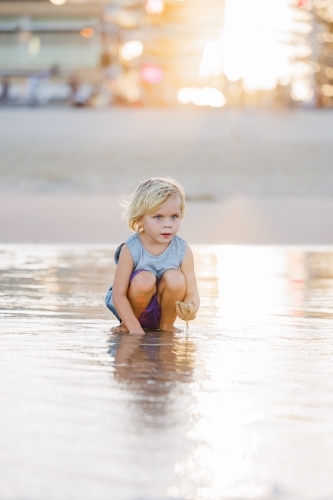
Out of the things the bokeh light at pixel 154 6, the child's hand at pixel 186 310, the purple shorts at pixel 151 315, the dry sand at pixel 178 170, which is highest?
the bokeh light at pixel 154 6

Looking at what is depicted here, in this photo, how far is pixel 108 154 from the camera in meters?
21.1

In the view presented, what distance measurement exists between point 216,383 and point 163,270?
92 cm

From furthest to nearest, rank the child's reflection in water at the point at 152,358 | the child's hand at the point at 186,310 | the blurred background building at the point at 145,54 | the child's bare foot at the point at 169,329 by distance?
the blurred background building at the point at 145,54 → the child's bare foot at the point at 169,329 → the child's hand at the point at 186,310 → the child's reflection in water at the point at 152,358

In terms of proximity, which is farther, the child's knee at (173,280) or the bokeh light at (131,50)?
the bokeh light at (131,50)

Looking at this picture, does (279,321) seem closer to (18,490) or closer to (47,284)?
(47,284)

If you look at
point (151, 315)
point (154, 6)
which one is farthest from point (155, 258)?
point (154, 6)

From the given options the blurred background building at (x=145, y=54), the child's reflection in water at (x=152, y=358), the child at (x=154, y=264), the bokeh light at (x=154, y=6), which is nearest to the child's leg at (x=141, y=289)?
the child at (x=154, y=264)

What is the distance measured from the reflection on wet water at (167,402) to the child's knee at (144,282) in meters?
0.19

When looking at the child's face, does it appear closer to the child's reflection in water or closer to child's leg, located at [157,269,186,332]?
child's leg, located at [157,269,186,332]

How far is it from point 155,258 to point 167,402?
1.20 metres

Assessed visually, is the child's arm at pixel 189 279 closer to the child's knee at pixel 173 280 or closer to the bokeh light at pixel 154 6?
the child's knee at pixel 173 280

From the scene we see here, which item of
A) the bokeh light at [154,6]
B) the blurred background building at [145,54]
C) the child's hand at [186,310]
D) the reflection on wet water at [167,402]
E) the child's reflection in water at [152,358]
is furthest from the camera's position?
the bokeh light at [154,6]

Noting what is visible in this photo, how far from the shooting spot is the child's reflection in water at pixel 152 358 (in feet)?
10.1

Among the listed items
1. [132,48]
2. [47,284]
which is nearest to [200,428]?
[47,284]
